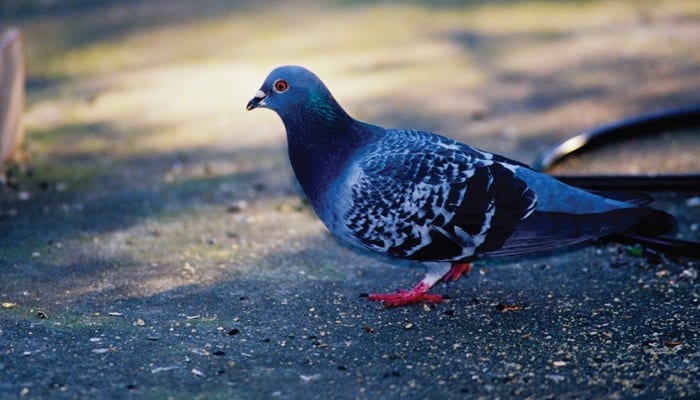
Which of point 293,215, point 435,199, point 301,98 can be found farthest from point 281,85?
point 293,215

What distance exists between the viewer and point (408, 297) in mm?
4664

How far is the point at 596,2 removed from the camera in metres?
10.1

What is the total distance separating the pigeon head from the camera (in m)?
4.60

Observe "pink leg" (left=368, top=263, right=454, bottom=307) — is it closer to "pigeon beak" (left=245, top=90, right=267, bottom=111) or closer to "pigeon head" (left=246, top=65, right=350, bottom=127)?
"pigeon head" (left=246, top=65, right=350, bottom=127)

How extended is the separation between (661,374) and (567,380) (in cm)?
38

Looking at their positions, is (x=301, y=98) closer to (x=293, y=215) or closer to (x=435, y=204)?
(x=435, y=204)

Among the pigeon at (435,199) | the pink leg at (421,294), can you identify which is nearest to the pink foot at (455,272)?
the pink leg at (421,294)

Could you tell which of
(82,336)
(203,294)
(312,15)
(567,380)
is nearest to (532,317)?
(567,380)

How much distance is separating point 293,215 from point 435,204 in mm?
1763

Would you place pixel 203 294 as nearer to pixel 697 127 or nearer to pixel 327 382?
pixel 327 382

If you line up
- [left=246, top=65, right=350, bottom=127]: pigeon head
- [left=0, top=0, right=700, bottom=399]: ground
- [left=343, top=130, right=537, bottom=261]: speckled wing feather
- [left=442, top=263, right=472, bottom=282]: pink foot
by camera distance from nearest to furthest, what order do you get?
[left=0, top=0, right=700, bottom=399]: ground → [left=343, top=130, right=537, bottom=261]: speckled wing feather → [left=246, top=65, right=350, bottom=127]: pigeon head → [left=442, top=263, right=472, bottom=282]: pink foot

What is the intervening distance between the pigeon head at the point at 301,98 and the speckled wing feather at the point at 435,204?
318 millimetres

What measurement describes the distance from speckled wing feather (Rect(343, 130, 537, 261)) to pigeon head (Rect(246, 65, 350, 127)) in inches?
12.5

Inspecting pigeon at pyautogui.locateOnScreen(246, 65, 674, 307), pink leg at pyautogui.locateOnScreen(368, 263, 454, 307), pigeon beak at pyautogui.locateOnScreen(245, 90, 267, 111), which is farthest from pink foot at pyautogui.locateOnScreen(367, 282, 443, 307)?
pigeon beak at pyautogui.locateOnScreen(245, 90, 267, 111)
